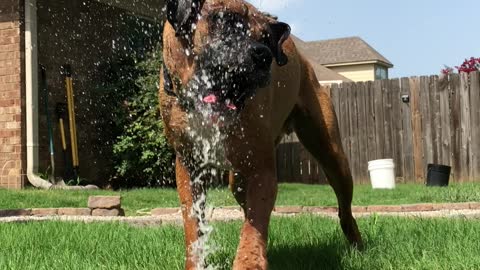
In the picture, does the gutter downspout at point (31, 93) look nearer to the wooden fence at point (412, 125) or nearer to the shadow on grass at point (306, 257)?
the wooden fence at point (412, 125)

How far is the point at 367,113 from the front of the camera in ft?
43.0

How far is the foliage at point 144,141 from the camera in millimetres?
11094

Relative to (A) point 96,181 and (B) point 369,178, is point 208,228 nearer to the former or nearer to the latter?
(A) point 96,181

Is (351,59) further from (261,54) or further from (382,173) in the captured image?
(261,54)

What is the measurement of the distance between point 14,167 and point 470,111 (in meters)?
8.74

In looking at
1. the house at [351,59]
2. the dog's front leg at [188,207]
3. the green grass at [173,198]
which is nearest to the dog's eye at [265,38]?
the dog's front leg at [188,207]

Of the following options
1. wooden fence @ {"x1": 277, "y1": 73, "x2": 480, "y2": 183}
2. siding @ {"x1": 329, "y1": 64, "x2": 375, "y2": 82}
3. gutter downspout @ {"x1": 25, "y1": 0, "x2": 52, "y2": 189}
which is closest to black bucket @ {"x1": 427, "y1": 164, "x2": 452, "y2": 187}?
wooden fence @ {"x1": 277, "y1": 73, "x2": 480, "y2": 183}

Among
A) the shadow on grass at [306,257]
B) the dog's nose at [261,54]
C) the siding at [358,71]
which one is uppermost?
the siding at [358,71]

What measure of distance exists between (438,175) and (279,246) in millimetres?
7895

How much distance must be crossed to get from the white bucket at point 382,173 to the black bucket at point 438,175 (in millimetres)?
730

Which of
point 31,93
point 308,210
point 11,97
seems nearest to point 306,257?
point 308,210

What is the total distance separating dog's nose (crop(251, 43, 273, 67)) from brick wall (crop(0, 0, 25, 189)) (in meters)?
8.61

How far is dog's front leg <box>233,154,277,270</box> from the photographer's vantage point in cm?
249

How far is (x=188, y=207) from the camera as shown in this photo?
2990mm
